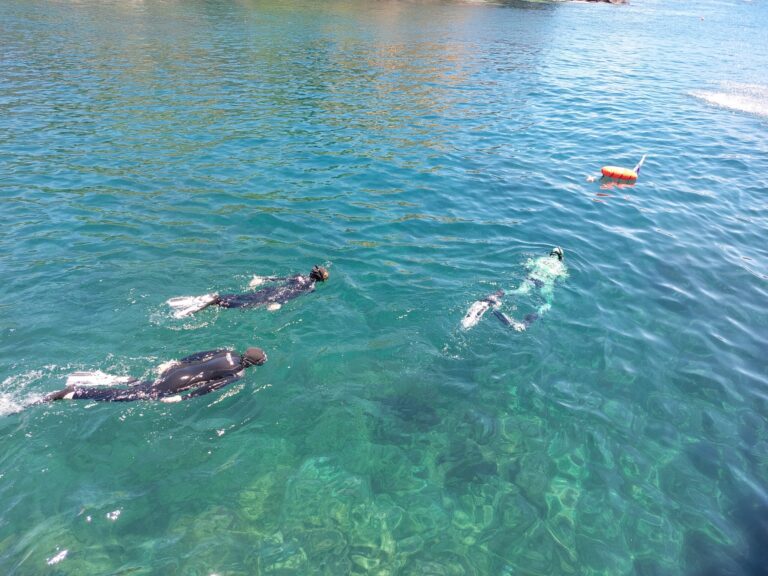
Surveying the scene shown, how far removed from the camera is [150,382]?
10.7m

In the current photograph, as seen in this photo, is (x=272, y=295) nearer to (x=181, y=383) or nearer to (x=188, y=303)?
(x=188, y=303)

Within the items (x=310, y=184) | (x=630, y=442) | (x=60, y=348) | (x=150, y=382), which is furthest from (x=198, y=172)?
(x=630, y=442)

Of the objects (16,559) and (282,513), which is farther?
(282,513)

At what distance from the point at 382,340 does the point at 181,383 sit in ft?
16.6

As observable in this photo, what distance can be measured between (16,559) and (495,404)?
9.51m

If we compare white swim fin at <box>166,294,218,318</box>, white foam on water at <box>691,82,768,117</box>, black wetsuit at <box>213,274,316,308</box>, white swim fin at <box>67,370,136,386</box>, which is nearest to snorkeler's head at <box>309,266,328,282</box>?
black wetsuit at <box>213,274,316,308</box>

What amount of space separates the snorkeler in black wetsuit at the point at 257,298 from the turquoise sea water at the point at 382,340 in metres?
0.34

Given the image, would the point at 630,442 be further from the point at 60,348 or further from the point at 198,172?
the point at 198,172

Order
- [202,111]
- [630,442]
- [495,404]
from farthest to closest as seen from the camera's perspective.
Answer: [202,111] < [495,404] < [630,442]

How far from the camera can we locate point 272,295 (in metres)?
13.5

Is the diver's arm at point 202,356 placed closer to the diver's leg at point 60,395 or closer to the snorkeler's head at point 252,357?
the snorkeler's head at point 252,357

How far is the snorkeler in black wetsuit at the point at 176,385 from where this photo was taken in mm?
10359

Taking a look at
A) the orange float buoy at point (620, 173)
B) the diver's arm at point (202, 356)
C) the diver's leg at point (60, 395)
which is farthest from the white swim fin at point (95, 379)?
the orange float buoy at point (620, 173)

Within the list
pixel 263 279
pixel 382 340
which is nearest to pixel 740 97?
pixel 382 340
